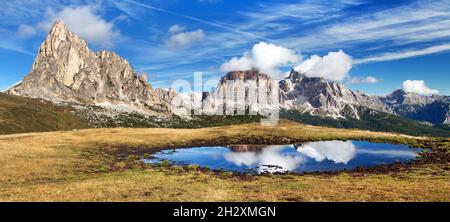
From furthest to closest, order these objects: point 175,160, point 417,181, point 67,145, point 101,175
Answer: point 67,145
point 175,160
point 101,175
point 417,181

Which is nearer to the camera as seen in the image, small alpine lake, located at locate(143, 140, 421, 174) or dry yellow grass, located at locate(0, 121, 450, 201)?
dry yellow grass, located at locate(0, 121, 450, 201)

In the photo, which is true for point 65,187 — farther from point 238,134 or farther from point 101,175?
point 238,134

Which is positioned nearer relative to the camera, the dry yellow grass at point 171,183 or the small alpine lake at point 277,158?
the dry yellow grass at point 171,183

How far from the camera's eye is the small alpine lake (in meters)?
62.8

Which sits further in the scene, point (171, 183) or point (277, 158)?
point (277, 158)

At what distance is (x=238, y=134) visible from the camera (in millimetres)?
117625

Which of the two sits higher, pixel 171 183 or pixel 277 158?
pixel 171 183

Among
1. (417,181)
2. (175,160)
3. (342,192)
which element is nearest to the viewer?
(342,192)

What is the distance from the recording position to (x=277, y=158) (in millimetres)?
75188

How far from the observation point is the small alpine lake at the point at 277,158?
62844 millimetres
